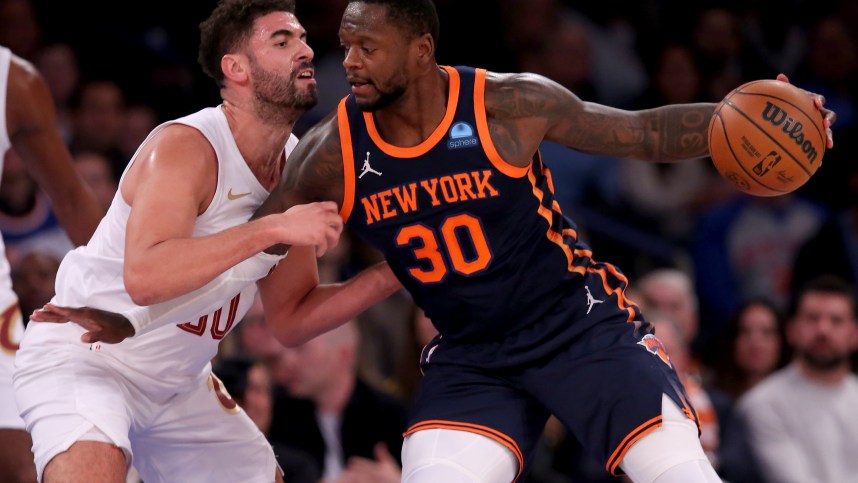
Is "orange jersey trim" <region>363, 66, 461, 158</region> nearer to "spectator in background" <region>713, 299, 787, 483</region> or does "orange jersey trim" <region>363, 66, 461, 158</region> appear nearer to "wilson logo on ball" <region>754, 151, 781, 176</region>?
"wilson logo on ball" <region>754, 151, 781, 176</region>

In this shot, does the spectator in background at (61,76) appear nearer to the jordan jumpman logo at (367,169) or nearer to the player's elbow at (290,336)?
the player's elbow at (290,336)

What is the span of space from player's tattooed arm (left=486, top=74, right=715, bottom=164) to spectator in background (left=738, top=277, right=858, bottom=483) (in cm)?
363

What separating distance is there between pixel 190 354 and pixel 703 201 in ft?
19.6

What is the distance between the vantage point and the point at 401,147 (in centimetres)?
445

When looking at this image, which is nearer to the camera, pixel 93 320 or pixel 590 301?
pixel 93 320

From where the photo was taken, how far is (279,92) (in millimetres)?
4652

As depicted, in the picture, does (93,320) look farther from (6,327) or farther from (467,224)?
(467,224)

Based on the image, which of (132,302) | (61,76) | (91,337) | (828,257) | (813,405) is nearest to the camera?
(91,337)

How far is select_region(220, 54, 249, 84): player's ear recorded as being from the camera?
15.5 feet

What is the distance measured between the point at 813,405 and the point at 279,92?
4.52m

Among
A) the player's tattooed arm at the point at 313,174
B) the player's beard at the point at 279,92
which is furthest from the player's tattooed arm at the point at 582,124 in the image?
the player's beard at the point at 279,92

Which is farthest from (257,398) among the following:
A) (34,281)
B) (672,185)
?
(672,185)

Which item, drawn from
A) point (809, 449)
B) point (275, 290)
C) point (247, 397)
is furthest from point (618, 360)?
point (809, 449)

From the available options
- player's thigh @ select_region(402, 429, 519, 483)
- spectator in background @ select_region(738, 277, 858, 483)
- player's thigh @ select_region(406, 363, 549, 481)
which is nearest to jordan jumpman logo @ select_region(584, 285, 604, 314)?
player's thigh @ select_region(406, 363, 549, 481)
